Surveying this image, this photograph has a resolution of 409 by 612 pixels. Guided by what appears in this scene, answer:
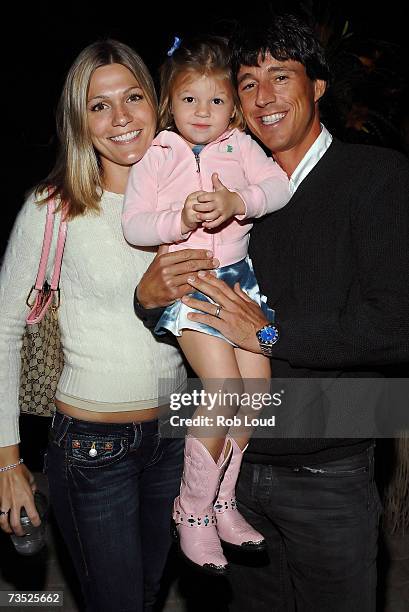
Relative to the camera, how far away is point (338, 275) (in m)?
2.10

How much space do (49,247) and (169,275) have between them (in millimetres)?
383

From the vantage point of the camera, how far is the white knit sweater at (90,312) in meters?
2.23

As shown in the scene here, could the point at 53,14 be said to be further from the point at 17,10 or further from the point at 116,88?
the point at 116,88

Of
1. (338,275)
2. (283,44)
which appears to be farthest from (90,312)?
(283,44)

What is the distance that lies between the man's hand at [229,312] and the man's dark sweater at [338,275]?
3.0 inches

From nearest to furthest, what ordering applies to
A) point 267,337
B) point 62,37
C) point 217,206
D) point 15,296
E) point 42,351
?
point 217,206
point 267,337
point 15,296
point 42,351
point 62,37

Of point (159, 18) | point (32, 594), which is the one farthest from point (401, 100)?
point (32, 594)

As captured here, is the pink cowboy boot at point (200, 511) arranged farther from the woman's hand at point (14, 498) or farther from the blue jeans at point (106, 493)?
the woman's hand at point (14, 498)

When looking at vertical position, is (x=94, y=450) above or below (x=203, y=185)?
below

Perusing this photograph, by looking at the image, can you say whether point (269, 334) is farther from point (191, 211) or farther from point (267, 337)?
point (191, 211)

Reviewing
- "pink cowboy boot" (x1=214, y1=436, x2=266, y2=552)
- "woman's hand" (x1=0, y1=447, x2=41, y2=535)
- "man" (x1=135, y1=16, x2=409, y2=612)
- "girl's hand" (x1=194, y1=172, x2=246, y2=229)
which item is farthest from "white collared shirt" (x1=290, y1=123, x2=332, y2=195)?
"woman's hand" (x1=0, y1=447, x2=41, y2=535)

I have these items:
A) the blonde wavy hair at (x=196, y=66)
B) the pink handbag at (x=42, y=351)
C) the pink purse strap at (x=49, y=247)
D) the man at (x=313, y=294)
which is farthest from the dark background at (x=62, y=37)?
the pink purse strap at (x=49, y=247)

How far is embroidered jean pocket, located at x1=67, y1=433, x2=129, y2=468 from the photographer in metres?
2.23

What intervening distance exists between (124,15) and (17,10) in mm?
971
